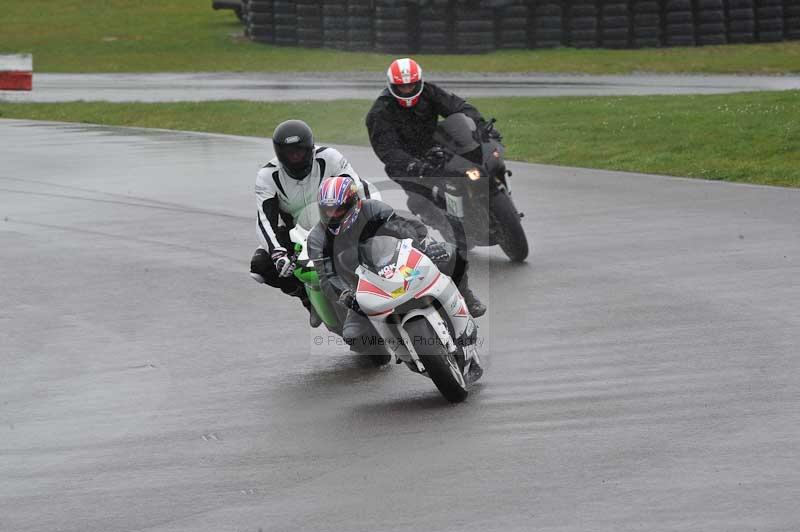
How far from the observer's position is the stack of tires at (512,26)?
34094mm

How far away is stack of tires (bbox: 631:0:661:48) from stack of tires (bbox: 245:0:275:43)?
32.4ft

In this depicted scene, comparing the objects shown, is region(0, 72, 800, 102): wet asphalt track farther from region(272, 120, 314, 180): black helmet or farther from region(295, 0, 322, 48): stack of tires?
region(272, 120, 314, 180): black helmet

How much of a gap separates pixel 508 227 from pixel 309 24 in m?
25.5

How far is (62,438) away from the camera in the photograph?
7.61 metres

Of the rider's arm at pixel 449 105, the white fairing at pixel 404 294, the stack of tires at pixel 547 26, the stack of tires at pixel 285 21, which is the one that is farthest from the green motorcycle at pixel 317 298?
the stack of tires at pixel 285 21

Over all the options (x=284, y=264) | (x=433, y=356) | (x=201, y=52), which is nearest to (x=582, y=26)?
(x=201, y=52)

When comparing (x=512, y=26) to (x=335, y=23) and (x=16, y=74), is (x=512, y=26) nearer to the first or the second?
(x=335, y=23)

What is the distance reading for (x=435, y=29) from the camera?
34156 millimetres

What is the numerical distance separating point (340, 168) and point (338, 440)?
3.06 meters

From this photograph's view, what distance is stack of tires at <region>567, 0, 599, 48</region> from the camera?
111ft

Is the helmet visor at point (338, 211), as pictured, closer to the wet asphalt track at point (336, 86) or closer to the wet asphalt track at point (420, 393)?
the wet asphalt track at point (420, 393)

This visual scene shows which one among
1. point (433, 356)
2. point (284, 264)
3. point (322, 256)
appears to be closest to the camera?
point (433, 356)

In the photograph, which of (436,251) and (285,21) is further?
(285,21)

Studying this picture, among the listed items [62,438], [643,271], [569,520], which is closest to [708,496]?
[569,520]
